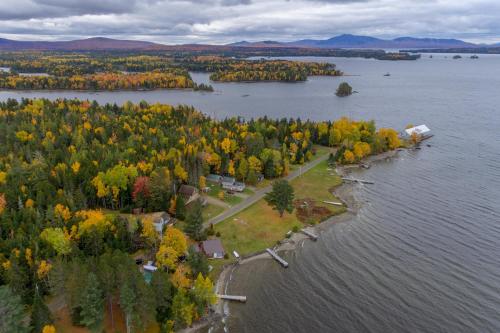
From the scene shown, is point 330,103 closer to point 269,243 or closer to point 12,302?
point 269,243

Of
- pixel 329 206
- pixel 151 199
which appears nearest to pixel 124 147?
pixel 151 199

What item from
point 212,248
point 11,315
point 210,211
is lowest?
point 212,248

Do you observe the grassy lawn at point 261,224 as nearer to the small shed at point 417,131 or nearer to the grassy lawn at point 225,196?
the grassy lawn at point 225,196

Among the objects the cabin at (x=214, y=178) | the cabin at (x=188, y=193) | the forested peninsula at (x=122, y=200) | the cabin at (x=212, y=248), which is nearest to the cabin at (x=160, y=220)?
the forested peninsula at (x=122, y=200)

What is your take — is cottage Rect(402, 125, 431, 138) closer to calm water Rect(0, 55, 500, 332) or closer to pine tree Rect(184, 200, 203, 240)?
calm water Rect(0, 55, 500, 332)

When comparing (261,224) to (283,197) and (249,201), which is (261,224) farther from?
(249,201)

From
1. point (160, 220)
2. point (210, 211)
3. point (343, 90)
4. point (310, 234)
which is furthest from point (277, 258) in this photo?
point (343, 90)
